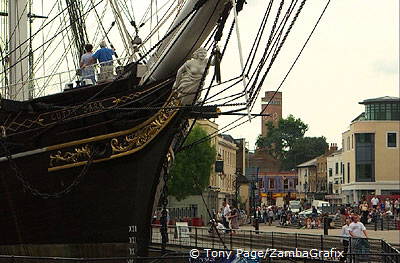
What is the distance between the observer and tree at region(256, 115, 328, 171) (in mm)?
144750

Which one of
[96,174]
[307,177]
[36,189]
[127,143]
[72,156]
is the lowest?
[36,189]

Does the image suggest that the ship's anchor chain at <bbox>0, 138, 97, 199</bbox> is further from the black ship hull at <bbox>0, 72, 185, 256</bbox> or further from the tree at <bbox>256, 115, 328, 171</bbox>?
the tree at <bbox>256, 115, 328, 171</bbox>

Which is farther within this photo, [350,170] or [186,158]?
[350,170]

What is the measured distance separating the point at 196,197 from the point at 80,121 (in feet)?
167

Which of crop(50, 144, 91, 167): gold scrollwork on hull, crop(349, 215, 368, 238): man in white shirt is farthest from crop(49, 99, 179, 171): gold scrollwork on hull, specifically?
crop(349, 215, 368, 238): man in white shirt

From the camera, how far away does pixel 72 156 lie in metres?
18.8

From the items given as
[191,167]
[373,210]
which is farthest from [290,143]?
[373,210]

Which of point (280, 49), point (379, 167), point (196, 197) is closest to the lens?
point (280, 49)

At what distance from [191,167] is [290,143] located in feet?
291

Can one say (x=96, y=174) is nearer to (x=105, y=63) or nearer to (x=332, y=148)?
(x=105, y=63)

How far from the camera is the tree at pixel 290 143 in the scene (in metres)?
145

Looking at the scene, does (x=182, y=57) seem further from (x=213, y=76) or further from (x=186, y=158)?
(x=186, y=158)

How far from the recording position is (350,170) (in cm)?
8744

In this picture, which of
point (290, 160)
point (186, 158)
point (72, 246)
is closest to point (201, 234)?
point (72, 246)
